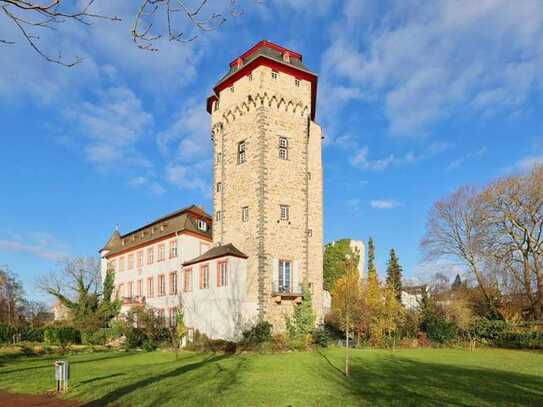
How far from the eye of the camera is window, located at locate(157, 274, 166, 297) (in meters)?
34.5

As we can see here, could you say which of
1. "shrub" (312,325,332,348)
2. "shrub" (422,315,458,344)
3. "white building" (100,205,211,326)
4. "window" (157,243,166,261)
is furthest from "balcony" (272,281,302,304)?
"window" (157,243,166,261)

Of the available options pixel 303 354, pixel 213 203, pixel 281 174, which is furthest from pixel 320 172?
pixel 303 354

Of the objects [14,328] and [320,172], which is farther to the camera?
[14,328]

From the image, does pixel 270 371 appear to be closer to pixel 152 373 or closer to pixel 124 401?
pixel 152 373

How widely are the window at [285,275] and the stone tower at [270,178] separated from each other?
60 millimetres

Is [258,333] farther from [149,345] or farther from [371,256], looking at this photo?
[371,256]

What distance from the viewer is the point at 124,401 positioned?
34.8 feet

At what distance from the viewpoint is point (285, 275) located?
27234 millimetres

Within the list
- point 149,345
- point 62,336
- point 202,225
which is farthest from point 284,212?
point 62,336

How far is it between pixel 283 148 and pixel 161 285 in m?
15.1

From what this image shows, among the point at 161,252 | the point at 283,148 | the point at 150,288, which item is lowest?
the point at 150,288

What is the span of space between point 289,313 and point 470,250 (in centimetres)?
1693

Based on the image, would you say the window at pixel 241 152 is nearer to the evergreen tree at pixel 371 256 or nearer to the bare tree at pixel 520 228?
the bare tree at pixel 520 228

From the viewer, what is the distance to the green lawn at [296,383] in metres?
10.6
